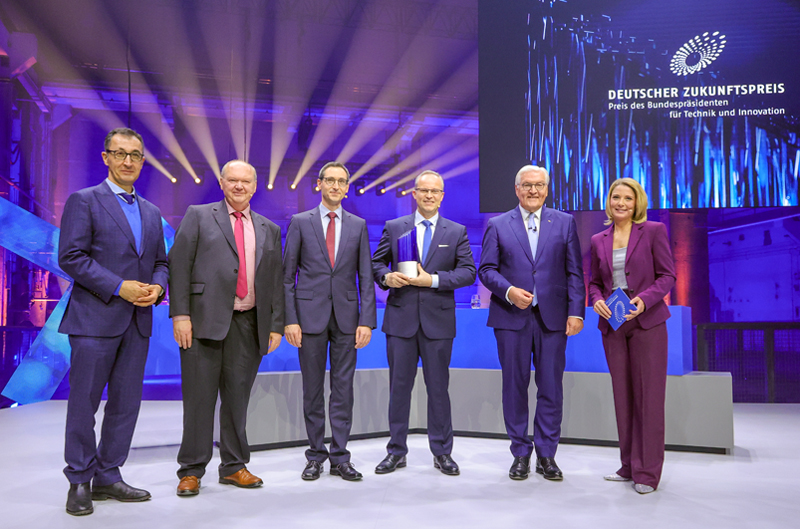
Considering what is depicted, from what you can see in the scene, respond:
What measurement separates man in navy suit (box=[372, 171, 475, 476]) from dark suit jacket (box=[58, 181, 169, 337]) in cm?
126

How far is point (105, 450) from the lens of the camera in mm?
2668

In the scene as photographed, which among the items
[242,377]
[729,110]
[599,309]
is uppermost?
[729,110]

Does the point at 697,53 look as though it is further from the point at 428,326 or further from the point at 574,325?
the point at 428,326

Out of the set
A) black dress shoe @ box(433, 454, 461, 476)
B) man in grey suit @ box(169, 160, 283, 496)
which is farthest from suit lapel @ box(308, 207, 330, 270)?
black dress shoe @ box(433, 454, 461, 476)

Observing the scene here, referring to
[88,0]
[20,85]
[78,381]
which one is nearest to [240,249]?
[78,381]

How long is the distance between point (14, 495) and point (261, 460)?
49.6 inches

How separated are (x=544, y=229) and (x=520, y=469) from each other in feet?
4.28

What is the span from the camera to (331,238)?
3.19 m

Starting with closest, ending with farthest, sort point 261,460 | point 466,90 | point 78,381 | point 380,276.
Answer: point 78,381 < point 380,276 < point 261,460 < point 466,90

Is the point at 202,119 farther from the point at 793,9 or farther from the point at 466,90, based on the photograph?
the point at 793,9

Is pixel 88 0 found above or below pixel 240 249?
above

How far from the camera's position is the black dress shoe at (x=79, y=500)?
2.48m

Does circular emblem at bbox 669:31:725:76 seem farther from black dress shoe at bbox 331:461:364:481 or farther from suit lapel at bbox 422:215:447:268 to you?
black dress shoe at bbox 331:461:364:481

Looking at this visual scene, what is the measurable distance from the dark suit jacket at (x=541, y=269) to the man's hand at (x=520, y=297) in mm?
68
